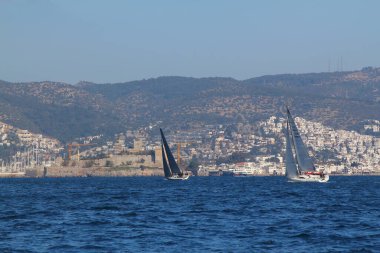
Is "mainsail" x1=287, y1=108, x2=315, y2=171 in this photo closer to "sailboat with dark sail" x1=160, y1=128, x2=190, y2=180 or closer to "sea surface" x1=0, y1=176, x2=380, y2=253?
"sailboat with dark sail" x1=160, y1=128, x2=190, y2=180

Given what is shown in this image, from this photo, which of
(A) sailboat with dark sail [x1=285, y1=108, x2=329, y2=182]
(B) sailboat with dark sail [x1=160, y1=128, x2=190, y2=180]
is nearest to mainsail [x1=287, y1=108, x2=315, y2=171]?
(A) sailboat with dark sail [x1=285, y1=108, x2=329, y2=182]

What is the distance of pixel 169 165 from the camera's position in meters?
167

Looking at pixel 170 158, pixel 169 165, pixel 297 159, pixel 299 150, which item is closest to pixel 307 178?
pixel 297 159

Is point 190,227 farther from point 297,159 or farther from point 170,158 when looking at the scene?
point 170,158

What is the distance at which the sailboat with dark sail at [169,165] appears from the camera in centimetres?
16562

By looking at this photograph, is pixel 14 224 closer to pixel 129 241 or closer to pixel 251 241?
pixel 129 241

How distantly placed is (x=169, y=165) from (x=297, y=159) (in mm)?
41086

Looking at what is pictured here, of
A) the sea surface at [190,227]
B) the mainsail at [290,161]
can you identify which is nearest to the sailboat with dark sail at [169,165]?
the mainsail at [290,161]

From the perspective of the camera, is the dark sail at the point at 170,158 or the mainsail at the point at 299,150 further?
the dark sail at the point at 170,158

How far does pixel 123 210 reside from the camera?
220 feet

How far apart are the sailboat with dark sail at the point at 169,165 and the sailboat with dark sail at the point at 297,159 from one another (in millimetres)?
37488

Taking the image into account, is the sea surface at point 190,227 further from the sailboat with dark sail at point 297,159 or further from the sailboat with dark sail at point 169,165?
the sailboat with dark sail at point 169,165

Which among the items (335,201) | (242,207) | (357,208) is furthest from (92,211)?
(335,201)

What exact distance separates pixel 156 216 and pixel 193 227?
27.2 feet
